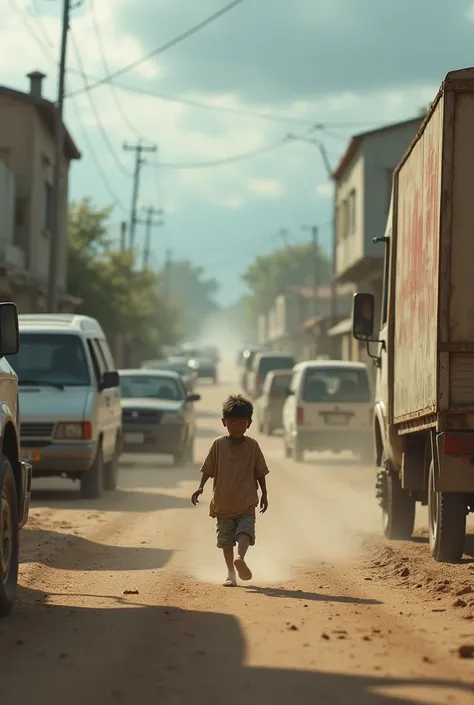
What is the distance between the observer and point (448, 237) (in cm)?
1074

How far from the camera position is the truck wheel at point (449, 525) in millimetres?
11508

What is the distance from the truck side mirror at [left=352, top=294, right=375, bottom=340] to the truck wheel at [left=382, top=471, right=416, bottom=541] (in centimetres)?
140

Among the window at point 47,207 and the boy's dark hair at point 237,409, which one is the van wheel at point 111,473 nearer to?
the boy's dark hair at point 237,409

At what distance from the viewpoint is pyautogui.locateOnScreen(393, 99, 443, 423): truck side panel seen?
11.0 metres

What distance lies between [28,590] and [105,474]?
10.7 m

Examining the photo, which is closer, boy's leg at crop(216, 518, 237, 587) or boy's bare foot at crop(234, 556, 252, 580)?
boy's bare foot at crop(234, 556, 252, 580)

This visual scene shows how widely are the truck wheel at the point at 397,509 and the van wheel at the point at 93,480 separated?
5698mm

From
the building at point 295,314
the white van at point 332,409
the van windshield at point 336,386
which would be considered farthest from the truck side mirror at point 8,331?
the building at point 295,314

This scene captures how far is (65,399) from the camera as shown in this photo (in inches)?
748

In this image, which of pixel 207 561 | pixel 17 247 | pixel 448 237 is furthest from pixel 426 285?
pixel 17 247

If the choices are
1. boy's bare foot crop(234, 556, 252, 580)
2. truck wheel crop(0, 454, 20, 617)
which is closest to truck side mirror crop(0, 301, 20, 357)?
truck wheel crop(0, 454, 20, 617)

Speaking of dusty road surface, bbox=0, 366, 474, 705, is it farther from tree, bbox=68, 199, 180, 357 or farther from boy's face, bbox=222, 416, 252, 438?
tree, bbox=68, 199, 180, 357

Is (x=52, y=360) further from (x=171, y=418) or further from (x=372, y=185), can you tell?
(x=372, y=185)

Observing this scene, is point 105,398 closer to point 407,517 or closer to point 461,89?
point 407,517
